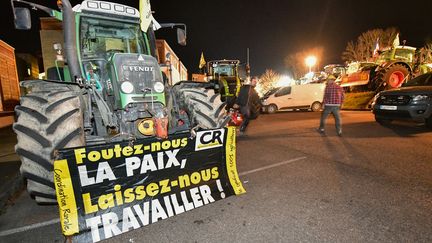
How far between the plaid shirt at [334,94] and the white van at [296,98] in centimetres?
858

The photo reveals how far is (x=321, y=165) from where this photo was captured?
4527mm

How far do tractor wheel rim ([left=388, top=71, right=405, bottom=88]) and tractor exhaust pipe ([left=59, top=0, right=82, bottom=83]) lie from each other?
1531cm

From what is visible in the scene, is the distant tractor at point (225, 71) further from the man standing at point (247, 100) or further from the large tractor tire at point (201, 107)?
the large tractor tire at point (201, 107)

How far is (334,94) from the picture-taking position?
23.7 ft

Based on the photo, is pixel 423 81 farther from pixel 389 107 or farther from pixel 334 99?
pixel 334 99

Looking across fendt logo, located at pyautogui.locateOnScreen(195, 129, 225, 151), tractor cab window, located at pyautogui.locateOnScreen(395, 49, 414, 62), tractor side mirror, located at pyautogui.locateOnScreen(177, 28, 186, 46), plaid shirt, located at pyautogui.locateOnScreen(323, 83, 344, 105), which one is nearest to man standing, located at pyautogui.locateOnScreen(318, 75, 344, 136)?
plaid shirt, located at pyautogui.locateOnScreen(323, 83, 344, 105)

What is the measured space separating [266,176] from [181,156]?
5.75 ft

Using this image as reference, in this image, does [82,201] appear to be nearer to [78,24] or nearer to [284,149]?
[78,24]

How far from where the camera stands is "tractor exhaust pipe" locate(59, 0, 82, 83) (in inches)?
145

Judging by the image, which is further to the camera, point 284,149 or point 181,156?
point 284,149

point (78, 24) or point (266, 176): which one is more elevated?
point (78, 24)

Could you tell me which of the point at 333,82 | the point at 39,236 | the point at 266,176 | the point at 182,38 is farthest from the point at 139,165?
the point at 333,82

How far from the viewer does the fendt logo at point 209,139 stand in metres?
3.17

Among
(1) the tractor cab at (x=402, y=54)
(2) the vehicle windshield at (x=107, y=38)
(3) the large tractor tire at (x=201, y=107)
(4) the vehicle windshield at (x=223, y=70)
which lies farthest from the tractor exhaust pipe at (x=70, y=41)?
(1) the tractor cab at (x=402, y=54)
